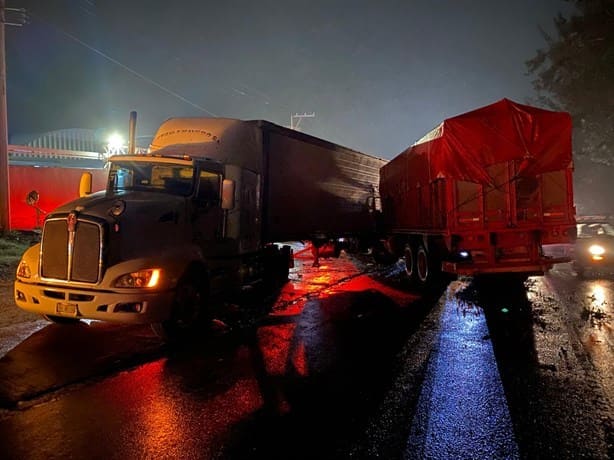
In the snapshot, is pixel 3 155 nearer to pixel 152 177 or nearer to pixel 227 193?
pixel 152 177

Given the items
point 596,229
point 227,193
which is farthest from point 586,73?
point 227,193

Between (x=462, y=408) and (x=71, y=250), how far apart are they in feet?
16.8

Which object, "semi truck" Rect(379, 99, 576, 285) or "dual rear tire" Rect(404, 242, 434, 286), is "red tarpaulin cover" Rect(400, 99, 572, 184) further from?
"dual rear tire" Rect(404, 242, 434, 286)

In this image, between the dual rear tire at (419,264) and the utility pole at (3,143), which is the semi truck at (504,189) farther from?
the utility pole at (3,143)

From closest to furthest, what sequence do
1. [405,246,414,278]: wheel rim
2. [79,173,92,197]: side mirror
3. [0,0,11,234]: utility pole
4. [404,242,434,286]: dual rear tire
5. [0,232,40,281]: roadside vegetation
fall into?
1. [79,173,92,197]: side mirror
2. [404,242,434,286]: dual rear tire
3. [0,232,40,281]: roadside vegetation
4. [405,246,414,278]: wheel rim
5. [0,0,11,234]: utility pole

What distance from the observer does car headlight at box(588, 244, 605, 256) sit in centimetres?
1229

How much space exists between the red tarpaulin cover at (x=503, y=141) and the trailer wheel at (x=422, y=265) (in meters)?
2.45

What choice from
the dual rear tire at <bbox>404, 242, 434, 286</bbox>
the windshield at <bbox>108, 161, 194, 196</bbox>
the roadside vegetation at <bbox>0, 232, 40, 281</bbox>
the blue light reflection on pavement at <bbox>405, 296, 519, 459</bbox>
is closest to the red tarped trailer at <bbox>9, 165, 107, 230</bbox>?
the roadside vegetation at <bbox>0, 232, 40, 281</bbox>

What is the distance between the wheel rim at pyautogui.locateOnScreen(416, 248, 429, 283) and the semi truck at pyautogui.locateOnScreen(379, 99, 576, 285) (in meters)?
1.34

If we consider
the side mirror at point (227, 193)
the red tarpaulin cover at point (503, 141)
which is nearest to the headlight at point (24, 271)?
the side mirror at point (227, 193)

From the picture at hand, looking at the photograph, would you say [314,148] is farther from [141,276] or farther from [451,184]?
[141,276]

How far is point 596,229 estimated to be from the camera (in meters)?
13.4

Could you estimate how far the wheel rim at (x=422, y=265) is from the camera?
1073 cm

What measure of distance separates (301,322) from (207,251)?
6.82 feet
